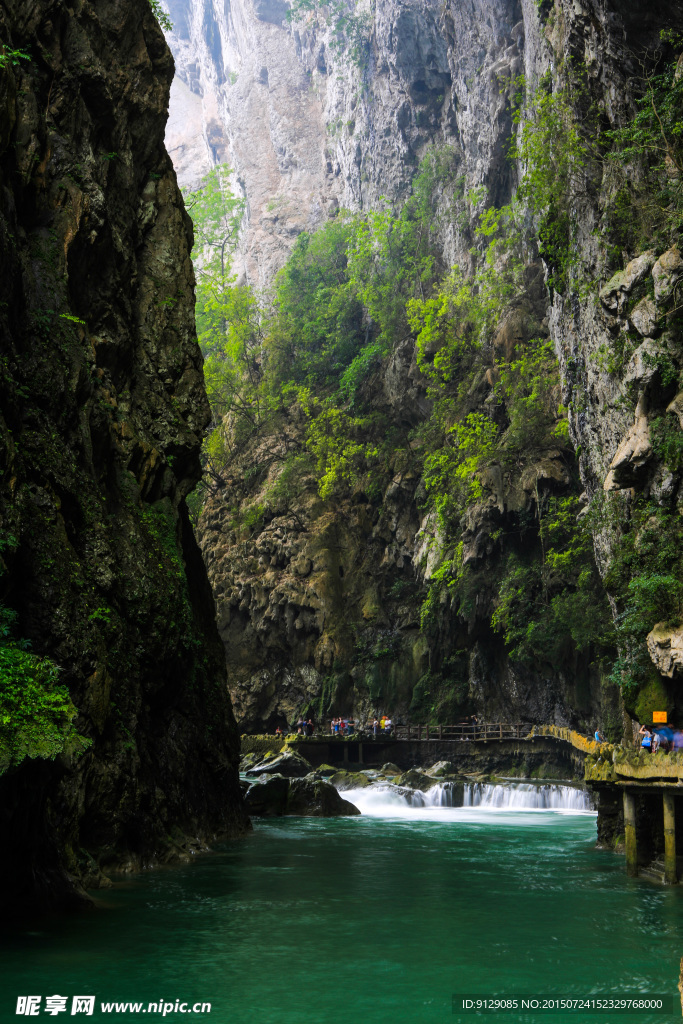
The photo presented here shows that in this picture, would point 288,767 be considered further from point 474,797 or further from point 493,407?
point 493,407

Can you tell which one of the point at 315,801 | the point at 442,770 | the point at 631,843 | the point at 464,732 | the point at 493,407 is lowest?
the point at 315,801

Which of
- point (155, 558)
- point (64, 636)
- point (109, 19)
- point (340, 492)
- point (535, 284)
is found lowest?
point (64, 636)

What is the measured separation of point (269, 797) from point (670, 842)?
51.0ft

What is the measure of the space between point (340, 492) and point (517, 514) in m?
15.8

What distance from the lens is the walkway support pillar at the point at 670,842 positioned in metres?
16.2

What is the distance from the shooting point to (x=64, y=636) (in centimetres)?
1461

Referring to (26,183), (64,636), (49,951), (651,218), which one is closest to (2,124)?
(26,183)

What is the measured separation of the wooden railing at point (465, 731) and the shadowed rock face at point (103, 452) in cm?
2002

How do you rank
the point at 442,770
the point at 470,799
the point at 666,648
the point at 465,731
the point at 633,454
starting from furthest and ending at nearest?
the point at 465,731 < the point at 442,770 < the point at 470,799 < the point at 633,454 < the point at 666,648

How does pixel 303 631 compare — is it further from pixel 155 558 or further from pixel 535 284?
pixel 155 558

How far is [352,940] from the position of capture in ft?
40.4

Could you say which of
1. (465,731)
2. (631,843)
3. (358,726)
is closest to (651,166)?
(631,843)

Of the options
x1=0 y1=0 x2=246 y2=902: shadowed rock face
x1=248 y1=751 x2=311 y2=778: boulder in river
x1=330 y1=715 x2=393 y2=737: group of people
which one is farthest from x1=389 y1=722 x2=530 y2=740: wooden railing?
x1=0 y1=0 x2=246 y2=902: shadowed rock face

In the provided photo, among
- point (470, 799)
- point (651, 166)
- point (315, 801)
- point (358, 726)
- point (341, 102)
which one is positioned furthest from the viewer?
point (341, 102)
